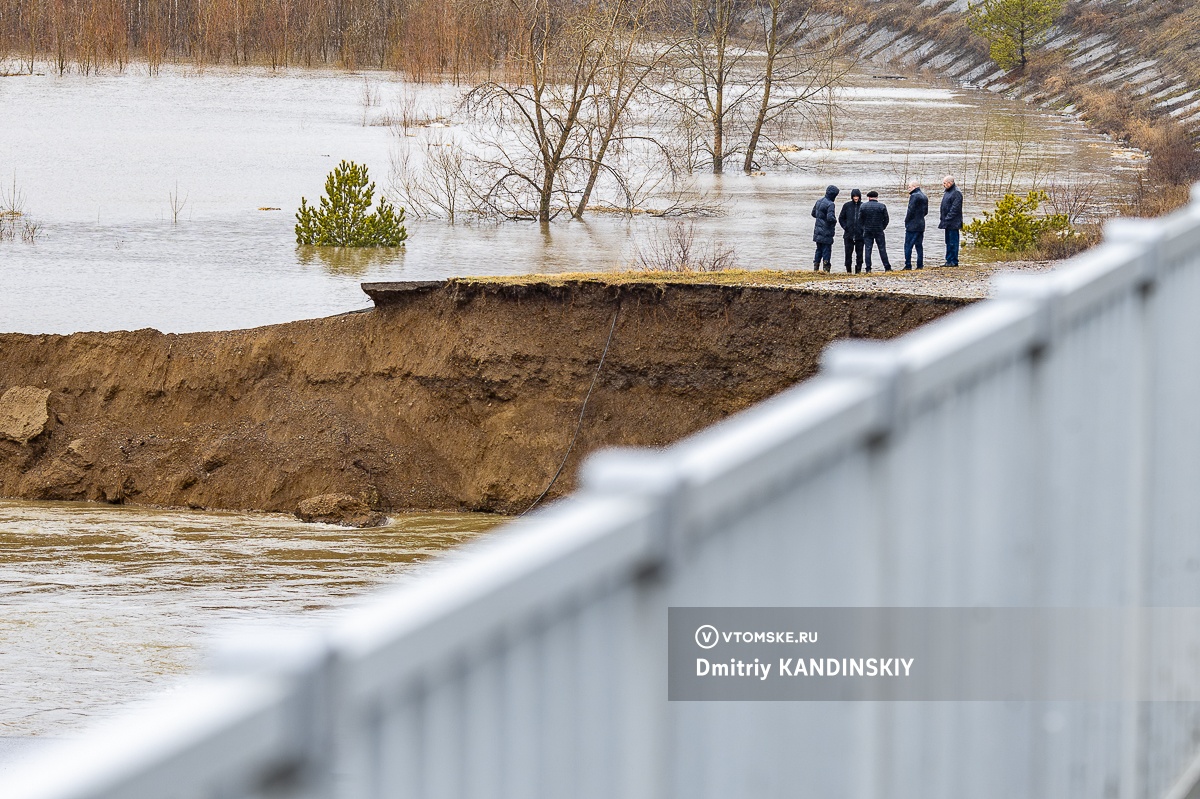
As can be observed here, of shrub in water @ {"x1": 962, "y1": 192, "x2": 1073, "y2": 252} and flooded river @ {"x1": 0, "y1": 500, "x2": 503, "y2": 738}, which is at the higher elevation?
shrub in water @ {"x1": 962, "y1": 192, "x2": 1073, "y2": 252}

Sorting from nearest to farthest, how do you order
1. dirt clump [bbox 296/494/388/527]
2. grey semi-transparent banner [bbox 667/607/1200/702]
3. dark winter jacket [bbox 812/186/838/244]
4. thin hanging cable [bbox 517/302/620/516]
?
grey semi-transparent banner [bbox 667/607/1200/702]
dirt clump [bbox 296/494/388/527]
thin hanging cable [bbox 517/302/620/516]
dark winter jacket [bbox 812/186/838/244]

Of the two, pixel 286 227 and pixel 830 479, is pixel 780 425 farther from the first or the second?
pixel 286 227

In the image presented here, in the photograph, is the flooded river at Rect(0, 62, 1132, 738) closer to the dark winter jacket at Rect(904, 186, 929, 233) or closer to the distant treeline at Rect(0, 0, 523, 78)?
the distant treeline at Rect(0, 0, 523, 78)

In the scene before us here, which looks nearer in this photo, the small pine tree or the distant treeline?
the small pine tree

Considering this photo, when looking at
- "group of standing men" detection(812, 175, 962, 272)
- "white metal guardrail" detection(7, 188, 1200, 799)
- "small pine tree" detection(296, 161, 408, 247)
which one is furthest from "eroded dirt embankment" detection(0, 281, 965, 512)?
"white metal guardrail" detection(7, 188, 1200, 799)

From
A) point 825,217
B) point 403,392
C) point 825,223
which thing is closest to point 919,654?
point 403,392

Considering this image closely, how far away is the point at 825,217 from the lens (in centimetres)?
2375

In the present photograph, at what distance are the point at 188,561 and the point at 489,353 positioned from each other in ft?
18.7

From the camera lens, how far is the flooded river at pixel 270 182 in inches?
1179

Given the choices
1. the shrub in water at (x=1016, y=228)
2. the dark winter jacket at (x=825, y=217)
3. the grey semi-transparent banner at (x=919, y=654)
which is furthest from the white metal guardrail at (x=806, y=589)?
the shrub in water at (x=1016, y=228)

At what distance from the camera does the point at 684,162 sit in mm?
52219

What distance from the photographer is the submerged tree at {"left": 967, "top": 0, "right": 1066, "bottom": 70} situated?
89375 mm

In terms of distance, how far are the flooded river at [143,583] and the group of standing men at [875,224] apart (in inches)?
289

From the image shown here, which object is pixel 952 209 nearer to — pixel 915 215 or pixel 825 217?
pixel 915 215
